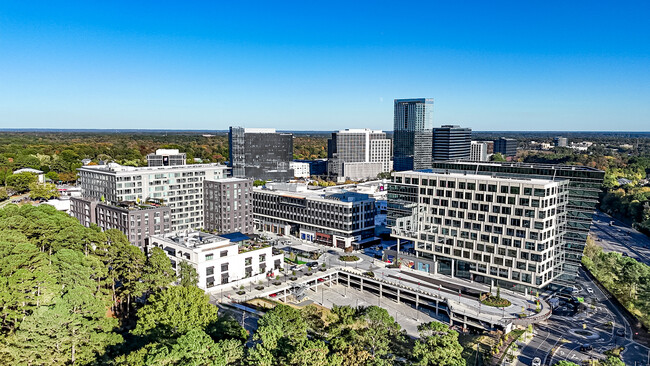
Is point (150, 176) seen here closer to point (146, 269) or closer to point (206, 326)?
point (146, 269)

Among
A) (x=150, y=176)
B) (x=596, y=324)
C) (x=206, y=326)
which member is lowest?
(x=596, y=324)

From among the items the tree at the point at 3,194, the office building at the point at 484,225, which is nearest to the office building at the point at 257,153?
the tree at the point at 3,194

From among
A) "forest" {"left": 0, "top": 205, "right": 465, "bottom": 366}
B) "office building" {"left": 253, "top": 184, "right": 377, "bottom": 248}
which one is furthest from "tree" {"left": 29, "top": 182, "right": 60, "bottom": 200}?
"forest" {"left": 0, "top": 205, "right": 465, "bottom": 366}

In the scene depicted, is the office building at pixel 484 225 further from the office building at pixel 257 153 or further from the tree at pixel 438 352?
the office building at pixel 257 153

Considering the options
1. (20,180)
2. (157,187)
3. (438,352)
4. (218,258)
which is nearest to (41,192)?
(20,180)

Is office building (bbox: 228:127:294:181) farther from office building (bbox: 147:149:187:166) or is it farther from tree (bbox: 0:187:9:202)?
tree (bbox: 0:187:9:202)

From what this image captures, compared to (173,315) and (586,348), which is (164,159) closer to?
(173,315)

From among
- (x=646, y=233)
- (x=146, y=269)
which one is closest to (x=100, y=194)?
(x=146, y=269)
